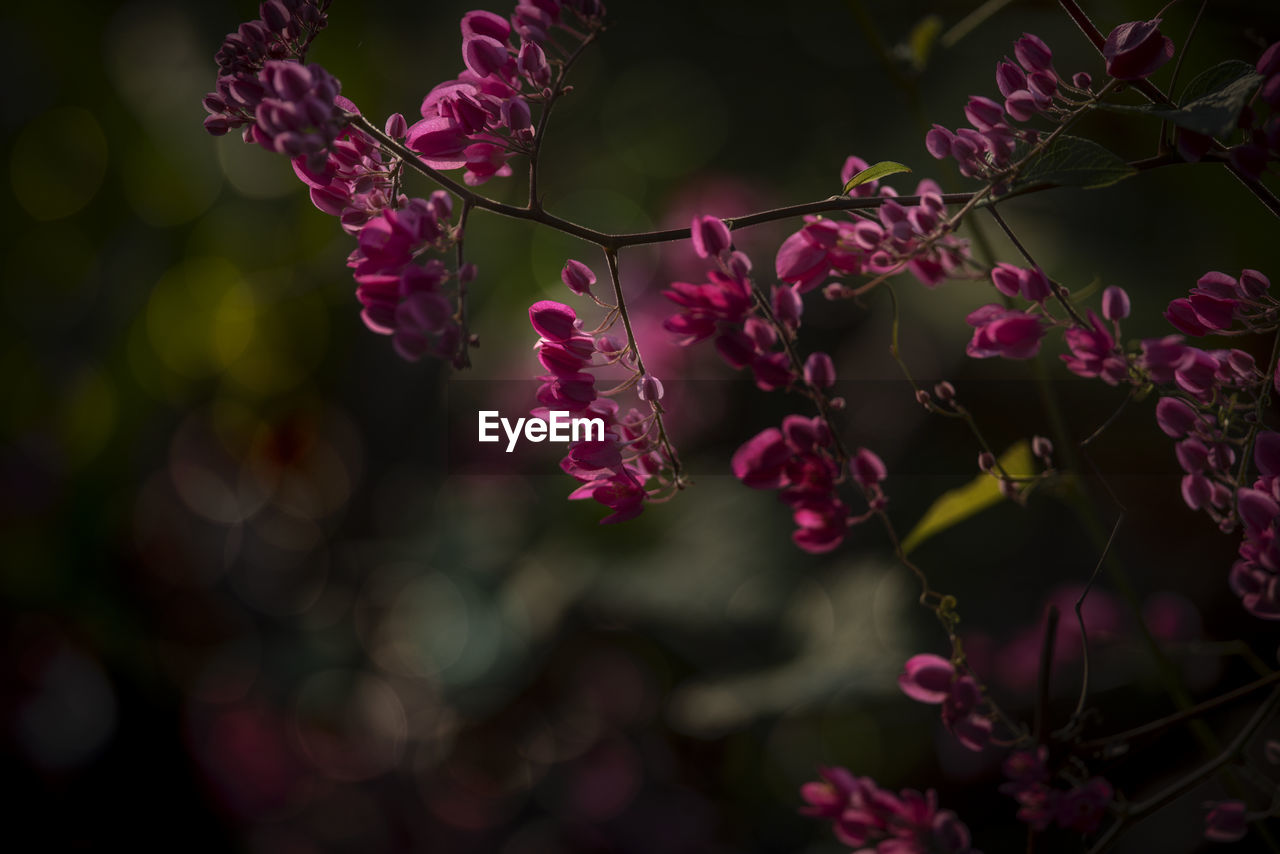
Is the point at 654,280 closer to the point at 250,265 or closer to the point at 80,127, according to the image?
the point at 250,265

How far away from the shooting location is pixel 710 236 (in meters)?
0.30

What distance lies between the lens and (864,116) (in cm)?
100

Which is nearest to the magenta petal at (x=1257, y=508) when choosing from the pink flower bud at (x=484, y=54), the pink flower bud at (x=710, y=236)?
the pink flower bud at (x=710, y=236)

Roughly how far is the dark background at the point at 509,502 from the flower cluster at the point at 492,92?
32 cm

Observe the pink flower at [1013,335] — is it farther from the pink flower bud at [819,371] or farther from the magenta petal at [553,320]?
the magenta petal at [553,320]

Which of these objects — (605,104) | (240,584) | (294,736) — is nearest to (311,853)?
(294,736)

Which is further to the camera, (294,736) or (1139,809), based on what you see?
(294,736)

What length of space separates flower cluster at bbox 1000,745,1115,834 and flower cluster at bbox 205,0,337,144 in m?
0.38

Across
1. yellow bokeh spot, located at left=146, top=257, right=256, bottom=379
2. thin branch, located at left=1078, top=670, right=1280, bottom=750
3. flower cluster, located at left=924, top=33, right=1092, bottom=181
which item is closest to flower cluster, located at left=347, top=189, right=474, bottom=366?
flower cluster, located at left=924, top=33, right=1092, bottom=181

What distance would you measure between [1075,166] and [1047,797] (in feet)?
0.85

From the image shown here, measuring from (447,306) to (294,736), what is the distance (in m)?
0.91

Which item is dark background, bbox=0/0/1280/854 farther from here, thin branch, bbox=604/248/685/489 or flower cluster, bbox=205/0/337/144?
flower cluster, bbox=205/0/337/144

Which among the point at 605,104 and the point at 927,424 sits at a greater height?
the point at 605,104

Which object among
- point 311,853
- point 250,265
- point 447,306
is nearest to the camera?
point 447,306
